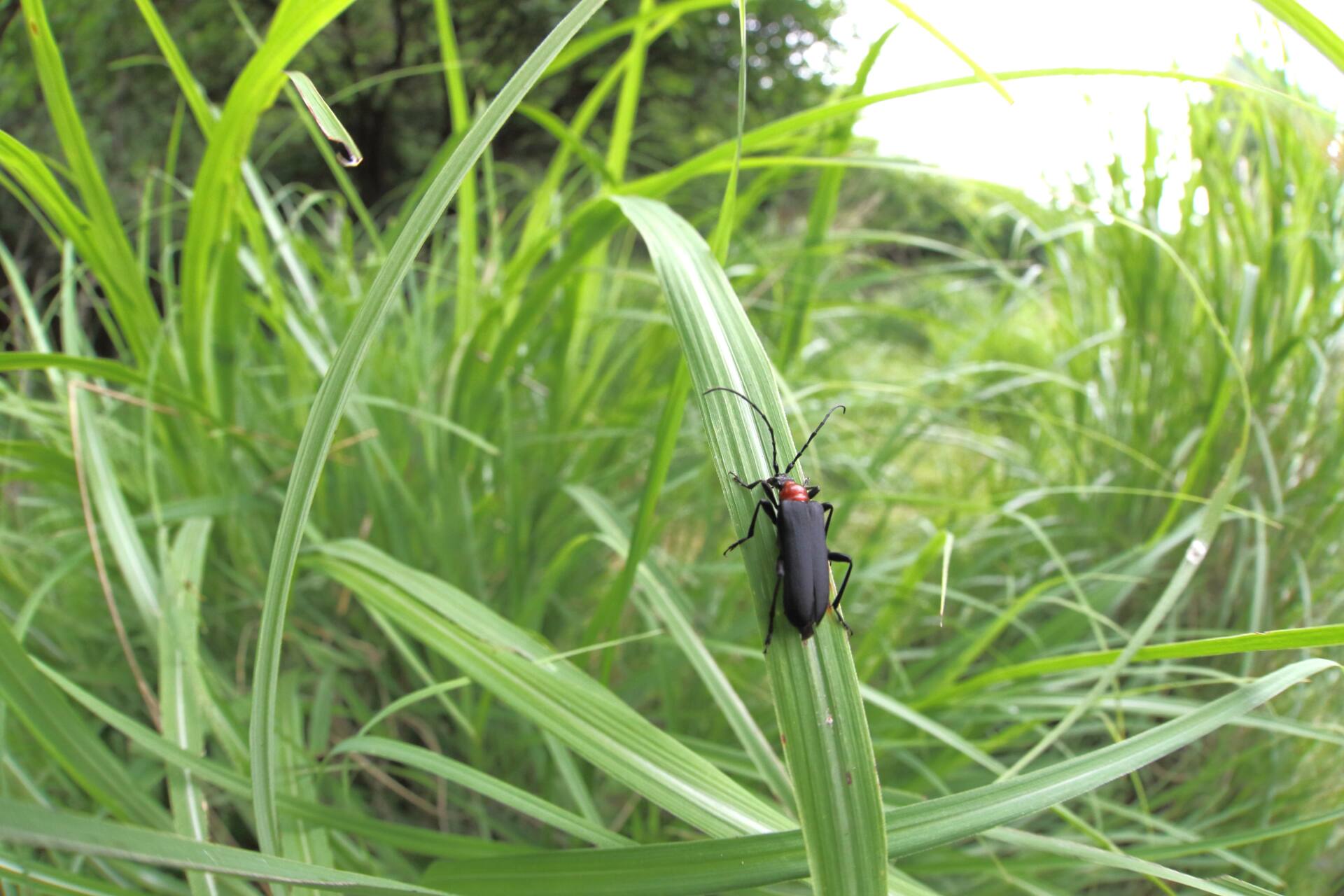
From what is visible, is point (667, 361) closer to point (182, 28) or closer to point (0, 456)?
point (0, 456)

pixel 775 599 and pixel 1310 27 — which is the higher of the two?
pixel 1310 27

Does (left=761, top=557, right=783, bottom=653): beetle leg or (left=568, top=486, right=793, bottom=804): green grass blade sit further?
(left=568, top=486, right=793, bottom=804): green grass blade

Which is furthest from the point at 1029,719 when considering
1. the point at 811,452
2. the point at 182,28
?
the point at 182,28

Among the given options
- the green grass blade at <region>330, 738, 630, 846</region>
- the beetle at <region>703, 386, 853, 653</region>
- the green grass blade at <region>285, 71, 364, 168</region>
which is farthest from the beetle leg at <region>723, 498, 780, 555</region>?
the green grass blade at <region>285, 71, 364, 168</region>

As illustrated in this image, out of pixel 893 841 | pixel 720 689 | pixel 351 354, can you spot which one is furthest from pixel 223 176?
pixel 893 841

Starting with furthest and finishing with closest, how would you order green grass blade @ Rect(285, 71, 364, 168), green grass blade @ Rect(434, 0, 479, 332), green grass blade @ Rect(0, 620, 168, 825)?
green grass blade @ Rect(434, 0, 479, 332), green grass blade @ Rect(0, 620, 168, 825), green grass blade @ Rect(285, 71, 364, 168)

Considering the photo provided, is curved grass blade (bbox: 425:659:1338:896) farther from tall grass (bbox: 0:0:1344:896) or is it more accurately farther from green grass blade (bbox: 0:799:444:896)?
green grass blade (bbox: 0:799:444:896)

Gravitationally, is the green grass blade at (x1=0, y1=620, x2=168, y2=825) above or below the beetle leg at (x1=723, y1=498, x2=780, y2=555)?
below

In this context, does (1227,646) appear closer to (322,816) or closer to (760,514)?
(760,514)
